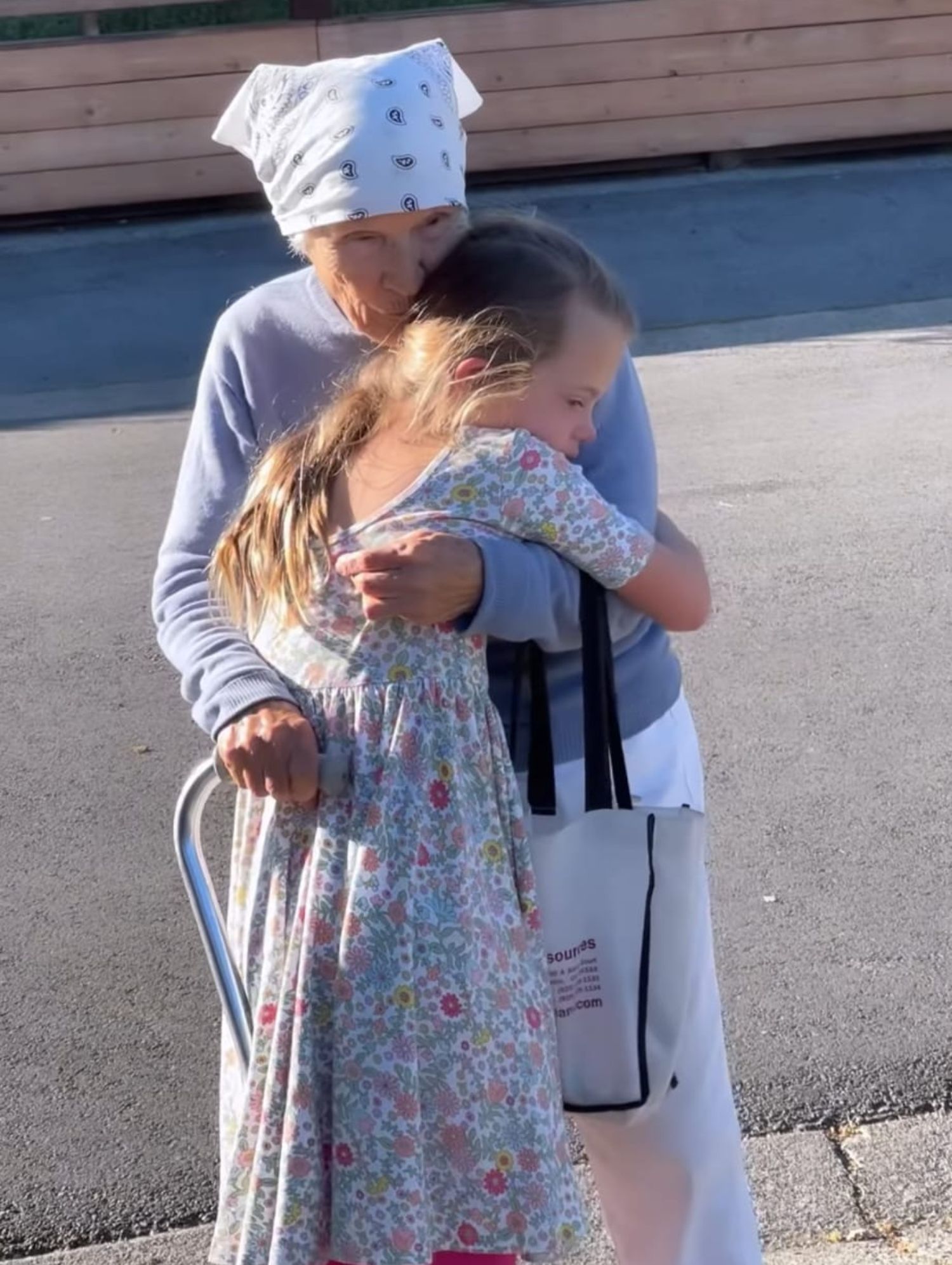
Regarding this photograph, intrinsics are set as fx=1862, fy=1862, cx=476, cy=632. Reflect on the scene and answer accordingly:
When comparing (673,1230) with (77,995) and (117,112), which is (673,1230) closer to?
(77,995)

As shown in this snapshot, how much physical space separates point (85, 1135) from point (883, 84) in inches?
409

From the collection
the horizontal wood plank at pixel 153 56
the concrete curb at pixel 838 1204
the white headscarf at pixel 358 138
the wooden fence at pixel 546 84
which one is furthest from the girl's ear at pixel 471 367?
the horizontal wood plank at pixel 153 56

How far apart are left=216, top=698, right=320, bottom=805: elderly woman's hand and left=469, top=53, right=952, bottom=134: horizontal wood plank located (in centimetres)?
1012

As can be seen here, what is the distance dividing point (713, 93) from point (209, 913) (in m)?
10.7

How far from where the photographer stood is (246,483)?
7.02 feet

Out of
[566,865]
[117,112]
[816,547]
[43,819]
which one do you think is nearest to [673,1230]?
[566,865]

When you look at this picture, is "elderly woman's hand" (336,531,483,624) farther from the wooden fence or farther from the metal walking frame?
the wooden fence

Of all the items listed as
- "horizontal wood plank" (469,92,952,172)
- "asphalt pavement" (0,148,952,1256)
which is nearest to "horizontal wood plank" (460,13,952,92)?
"horizontal wood plank" (469,92,952,172)

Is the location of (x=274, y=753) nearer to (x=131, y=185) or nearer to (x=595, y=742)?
(x=595, y=742)

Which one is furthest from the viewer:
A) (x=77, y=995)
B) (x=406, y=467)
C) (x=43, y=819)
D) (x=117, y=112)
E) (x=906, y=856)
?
(x=117, y=112)

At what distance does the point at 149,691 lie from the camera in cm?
518

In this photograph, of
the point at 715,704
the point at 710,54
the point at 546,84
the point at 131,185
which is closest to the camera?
the point at 715,704

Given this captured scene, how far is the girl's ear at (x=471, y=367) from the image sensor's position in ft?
6.12


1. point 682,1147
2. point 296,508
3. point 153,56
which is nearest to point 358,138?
point 296,508
